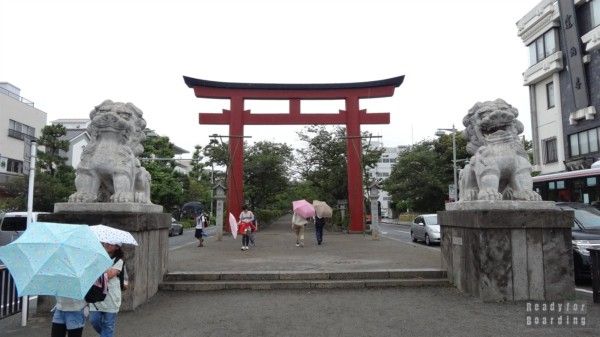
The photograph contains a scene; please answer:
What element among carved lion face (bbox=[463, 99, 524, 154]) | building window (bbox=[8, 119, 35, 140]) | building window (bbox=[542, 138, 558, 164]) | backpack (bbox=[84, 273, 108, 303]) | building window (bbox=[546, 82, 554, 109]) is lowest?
backpack (bbox=[84, 273, 108, 303])

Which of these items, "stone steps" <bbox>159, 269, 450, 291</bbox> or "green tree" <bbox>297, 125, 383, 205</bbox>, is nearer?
"stone steps" <bbox>159, 269, 450, 291</bbox>

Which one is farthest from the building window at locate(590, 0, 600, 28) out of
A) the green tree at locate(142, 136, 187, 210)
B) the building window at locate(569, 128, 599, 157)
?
the green tree at locate(142, 136, 187, 210)

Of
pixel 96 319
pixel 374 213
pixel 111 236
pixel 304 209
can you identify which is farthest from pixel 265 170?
pixel 111 236

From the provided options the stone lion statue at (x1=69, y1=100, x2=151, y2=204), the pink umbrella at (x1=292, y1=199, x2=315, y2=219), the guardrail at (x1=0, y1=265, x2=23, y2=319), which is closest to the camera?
the guardrail at (x1=0, y1=265, x2=23, y2=319)

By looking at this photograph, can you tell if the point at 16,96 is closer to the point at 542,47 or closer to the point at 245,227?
the point at 245,227

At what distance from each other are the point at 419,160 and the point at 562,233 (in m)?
32.5

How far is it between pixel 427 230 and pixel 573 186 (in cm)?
550

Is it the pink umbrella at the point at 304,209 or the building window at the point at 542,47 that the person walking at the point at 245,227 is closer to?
the pink umbrella at the point at 304,209

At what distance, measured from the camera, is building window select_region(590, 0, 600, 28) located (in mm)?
22438

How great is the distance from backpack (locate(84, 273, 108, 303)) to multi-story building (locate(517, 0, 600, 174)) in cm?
2363

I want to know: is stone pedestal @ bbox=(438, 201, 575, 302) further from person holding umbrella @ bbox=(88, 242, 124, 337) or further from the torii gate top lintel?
the torii gate top lintel

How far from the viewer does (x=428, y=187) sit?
37844 millimetres

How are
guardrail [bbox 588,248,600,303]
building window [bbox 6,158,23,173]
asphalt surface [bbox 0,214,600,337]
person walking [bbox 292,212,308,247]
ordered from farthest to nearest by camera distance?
building window [bbox 6,158,23,173]
person walking [bbox 292,212,308,247]
guardrail [bbox 588,248,600,303]
asphalt surface [bbox 0,214,600,337]

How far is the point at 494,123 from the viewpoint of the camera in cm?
736
